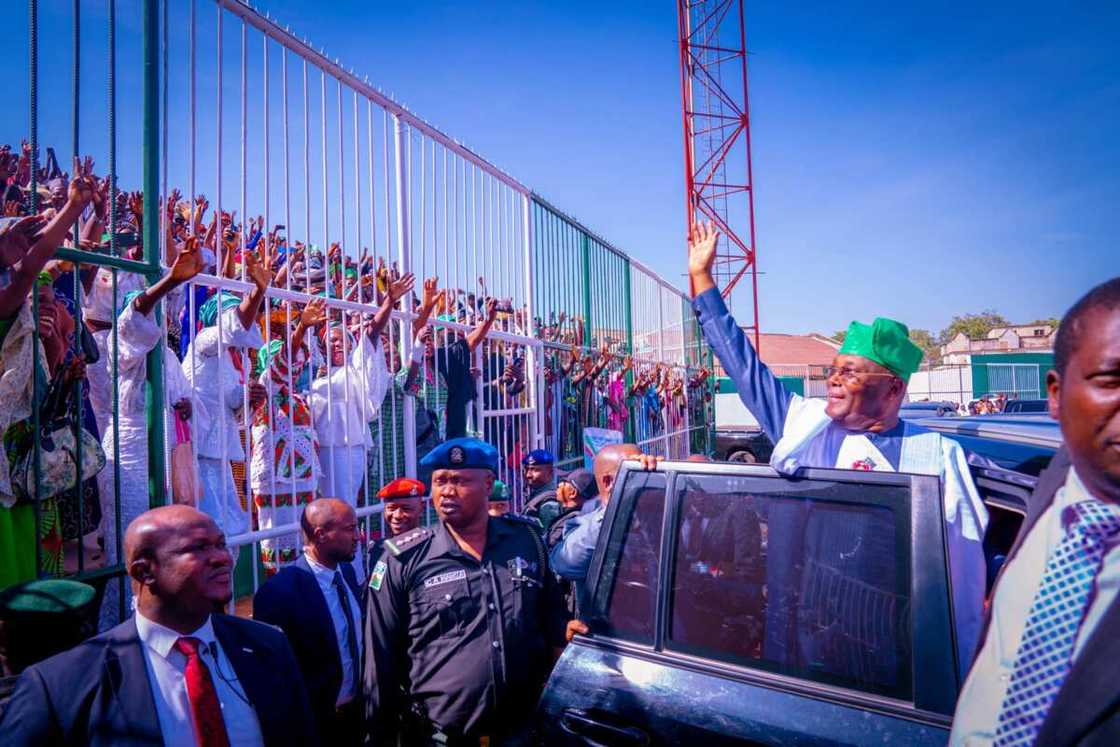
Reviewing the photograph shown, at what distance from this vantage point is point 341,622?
11.4ft

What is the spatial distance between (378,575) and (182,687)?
890 mm

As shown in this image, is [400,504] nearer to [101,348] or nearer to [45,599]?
[101,348]

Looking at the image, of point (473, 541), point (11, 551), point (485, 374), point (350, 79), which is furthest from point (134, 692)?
point (485, 374)

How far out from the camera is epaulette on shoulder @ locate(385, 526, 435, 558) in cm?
302

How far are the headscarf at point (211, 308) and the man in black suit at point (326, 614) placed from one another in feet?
3.68

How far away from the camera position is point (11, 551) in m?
2.70

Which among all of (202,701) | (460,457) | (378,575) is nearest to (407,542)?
(378,575)

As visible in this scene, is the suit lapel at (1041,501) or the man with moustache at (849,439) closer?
the suit lapel at (1041,501)

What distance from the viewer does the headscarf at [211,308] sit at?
12.5 feet

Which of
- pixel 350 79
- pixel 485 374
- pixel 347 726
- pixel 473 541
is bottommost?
pixel 347 726

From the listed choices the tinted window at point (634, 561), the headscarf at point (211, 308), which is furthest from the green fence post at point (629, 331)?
the tinted window at point (634, 561)

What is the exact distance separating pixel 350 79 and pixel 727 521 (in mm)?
3924

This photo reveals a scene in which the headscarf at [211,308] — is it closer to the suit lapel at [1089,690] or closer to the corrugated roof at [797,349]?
the suit lapel at [1089,690]

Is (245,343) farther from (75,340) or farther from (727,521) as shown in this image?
(727,521)
